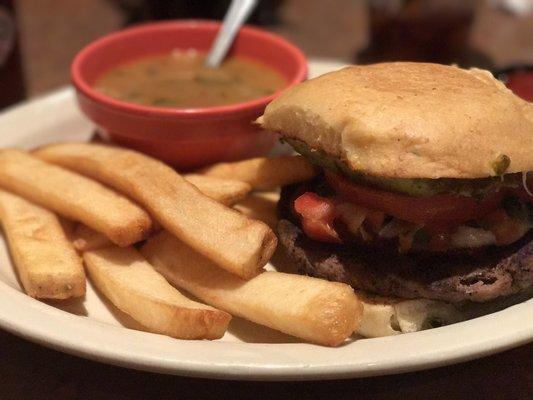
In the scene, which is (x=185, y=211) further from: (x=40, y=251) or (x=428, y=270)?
(x=428, y=270)

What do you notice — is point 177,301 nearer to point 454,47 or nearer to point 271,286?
point 271,286

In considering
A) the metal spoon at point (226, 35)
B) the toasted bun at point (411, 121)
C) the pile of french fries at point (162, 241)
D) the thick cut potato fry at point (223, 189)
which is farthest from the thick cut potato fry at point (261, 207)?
the metal spoon at point (226, 35)

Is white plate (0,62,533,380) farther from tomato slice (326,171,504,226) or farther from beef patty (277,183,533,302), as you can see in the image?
tomato slice (326,171,504,226)

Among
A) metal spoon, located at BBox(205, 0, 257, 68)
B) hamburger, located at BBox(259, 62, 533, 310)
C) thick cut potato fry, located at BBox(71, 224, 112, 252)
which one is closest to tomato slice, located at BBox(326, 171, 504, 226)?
hamburger, located at BBox(259, 62, 533, 310)

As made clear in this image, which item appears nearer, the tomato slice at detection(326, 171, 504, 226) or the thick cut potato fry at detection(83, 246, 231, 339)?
the thick cut potato fry at detection(83, 246, 231, 339)

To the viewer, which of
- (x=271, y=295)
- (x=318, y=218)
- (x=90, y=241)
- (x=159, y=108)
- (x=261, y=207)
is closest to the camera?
(x=271, y=295)

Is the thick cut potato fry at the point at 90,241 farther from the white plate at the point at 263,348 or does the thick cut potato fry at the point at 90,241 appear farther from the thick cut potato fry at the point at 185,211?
the white plate at the point at 263,348

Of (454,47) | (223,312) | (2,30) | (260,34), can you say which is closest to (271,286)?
(223,312)

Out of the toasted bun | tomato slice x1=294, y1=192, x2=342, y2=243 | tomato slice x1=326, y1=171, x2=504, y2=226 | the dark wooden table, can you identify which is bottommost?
the dark wooden table

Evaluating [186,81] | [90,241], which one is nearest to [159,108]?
[186,81]
